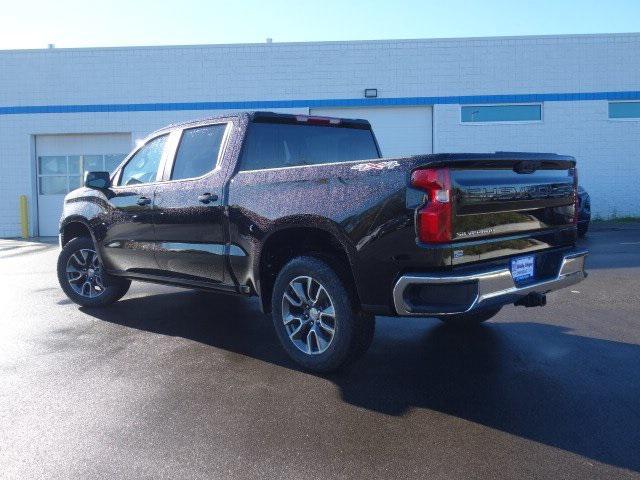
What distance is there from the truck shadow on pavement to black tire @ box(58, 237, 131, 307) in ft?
1.47

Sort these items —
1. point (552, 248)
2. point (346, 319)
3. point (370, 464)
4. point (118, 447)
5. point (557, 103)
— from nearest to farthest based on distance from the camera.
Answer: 1. point (370, 464)
2. point (118, 447)
3. point (346, 319)
4. point (552, 248)
5. point (557, 103)

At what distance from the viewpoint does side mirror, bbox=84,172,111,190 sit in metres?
6.11

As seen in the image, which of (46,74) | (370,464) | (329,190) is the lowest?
(370,464)

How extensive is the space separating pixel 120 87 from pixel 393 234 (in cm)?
1707

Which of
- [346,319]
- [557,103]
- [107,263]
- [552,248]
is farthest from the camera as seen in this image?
[557,103]

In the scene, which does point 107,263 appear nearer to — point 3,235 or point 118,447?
point 118,447

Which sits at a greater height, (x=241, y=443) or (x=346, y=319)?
(x=346, y=319)

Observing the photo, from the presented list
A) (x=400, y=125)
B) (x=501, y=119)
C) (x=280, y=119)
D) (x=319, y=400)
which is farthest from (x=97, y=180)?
(x=501, y=119)

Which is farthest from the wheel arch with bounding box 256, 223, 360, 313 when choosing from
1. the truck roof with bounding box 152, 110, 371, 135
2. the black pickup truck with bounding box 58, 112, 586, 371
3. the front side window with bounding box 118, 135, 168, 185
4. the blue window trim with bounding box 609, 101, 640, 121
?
the blue window trim with bounding box 609, 101, 640, 121

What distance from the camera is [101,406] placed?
12.5 ft

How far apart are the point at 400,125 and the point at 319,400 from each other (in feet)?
50.7

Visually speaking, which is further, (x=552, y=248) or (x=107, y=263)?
(x=107, y=263)

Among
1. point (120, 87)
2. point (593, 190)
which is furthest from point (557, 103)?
point (120, 87)

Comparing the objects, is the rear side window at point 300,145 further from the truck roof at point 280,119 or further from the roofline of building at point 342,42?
the roofline of building at point 342,42
